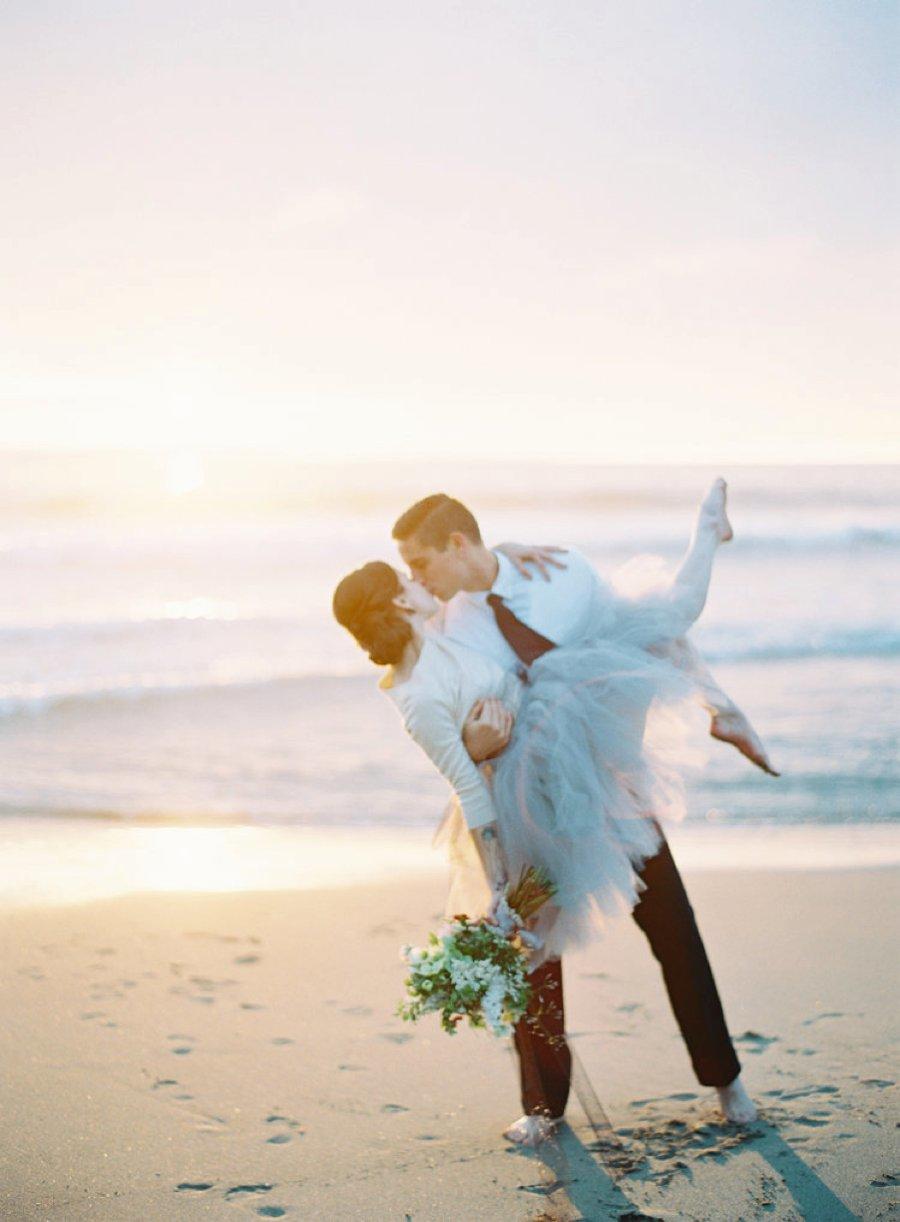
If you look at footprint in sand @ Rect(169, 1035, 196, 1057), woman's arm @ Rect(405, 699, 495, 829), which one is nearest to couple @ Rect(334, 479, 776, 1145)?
woman's arm @ Rect(405, 699, 495, 829)

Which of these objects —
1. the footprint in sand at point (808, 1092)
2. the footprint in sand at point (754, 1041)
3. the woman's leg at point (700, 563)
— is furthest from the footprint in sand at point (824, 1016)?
the woman's leg at point (700, 563)

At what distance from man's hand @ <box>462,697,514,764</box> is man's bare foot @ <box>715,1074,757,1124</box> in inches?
53.7

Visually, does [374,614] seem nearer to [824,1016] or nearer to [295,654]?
[824,1016]

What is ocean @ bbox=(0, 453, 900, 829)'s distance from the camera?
8641 millimetres

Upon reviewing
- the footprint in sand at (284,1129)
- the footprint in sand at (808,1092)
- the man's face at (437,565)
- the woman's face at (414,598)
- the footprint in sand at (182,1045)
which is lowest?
the footprint in sand at (284,1129)

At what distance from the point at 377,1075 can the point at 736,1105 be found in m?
1.25

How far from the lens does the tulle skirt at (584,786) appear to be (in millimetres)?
3541

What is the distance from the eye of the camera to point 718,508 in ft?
14.4

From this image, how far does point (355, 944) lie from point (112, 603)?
46.7 ft

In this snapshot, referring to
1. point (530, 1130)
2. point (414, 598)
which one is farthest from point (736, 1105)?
point (414, 598)

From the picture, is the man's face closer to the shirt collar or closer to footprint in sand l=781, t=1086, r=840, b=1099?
the shirt collar

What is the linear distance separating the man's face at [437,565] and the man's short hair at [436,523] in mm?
17

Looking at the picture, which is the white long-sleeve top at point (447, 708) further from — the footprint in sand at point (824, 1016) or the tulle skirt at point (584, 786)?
the footprint in sand at point (824, 1016)

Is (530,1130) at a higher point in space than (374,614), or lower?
lower
